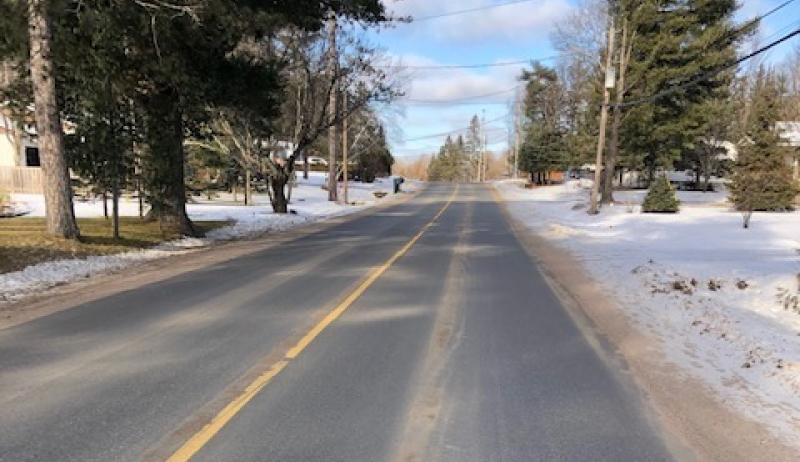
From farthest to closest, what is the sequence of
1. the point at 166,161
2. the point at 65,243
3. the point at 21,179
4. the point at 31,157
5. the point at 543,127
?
the point at 543,127, the point at 31,157, the point at 21,179, the point at 166,161, the point at 65,243

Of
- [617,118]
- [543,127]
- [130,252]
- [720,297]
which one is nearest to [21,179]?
[130,252]

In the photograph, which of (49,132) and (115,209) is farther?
(115,209)

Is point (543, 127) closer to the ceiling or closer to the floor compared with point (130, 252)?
closer to the ceiling

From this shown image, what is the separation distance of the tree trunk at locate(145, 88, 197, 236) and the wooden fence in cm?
2319

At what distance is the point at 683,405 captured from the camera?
5.35 meters

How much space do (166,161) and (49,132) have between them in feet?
14.7

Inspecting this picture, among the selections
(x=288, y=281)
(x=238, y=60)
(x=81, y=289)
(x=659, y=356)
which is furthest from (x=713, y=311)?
(x=238, y=60)

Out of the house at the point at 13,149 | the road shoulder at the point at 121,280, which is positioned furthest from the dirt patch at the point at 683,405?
the house at the point at 13,149

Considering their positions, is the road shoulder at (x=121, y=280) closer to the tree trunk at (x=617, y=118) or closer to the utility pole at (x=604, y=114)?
the utility pole at (x=604, y=114)

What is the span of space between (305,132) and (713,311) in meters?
24.5

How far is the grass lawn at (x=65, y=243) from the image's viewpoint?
12703 millimetres

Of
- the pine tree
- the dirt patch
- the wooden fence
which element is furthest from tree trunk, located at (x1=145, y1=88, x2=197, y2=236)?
the wooden fence

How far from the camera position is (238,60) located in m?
19.2

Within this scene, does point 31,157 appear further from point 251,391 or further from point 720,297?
point 251,391
